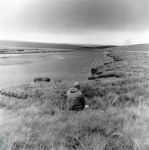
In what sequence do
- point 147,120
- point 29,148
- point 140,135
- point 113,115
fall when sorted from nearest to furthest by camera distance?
point 29,148 < point 140,135 < point 147,120 < point 113,115

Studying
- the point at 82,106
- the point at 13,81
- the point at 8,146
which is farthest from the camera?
the point at 13,81

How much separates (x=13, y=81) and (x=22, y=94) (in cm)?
623

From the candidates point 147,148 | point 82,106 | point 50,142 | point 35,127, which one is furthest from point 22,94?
point 147,148

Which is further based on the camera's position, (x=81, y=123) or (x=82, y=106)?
(x=82, y=106)

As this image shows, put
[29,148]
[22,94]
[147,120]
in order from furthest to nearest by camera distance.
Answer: [22,94] → [147,120] → [29,148]

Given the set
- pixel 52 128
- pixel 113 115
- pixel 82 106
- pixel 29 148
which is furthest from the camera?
pixel 82 106

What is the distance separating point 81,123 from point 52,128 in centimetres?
77

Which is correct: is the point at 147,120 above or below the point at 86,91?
above

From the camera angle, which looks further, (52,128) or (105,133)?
(52,128)

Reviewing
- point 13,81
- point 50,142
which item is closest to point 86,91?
point 50,142

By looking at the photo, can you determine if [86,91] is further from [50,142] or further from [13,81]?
[13,81]

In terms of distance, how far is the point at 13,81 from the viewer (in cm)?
1755

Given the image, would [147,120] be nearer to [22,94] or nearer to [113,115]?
[113,115]

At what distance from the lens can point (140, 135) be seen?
4203 mm
